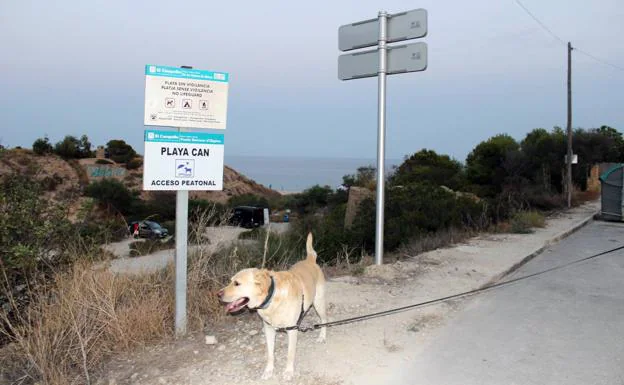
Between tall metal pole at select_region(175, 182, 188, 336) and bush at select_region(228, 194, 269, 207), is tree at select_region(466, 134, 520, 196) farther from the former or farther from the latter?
tall metal pole at select_region(175, 182, 188, 336)

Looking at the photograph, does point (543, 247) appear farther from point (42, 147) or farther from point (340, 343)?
point (42, 147)

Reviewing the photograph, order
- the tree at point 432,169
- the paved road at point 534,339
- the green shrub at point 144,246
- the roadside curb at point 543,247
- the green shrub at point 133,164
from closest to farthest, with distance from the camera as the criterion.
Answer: the paved road at point 534,339 → the roadside curb at point 543,247 → the green shrub at point 144,246 → the tree at point 432,169 → the green shrub at point 133,164

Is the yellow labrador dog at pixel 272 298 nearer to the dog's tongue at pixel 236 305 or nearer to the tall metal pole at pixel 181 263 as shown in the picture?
the dog's tongue at pixel 236 305

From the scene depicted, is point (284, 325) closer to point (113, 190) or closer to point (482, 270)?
point (482, 270)

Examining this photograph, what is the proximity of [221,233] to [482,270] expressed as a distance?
437 cm

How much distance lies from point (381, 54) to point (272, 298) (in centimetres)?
507

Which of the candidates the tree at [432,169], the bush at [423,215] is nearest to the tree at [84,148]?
the tree at [432,169]

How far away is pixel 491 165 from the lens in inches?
1505

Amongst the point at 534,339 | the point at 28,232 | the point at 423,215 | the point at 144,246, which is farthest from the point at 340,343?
the point at 144,246

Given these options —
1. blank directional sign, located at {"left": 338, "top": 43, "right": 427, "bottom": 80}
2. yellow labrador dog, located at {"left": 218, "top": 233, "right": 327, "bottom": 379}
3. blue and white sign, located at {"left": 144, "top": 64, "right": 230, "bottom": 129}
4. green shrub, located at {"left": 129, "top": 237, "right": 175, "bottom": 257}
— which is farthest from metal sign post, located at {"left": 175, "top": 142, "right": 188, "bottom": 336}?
blank directional sign, located at {"left": 338, "top": 43, "right": 427, "bottom": 80}

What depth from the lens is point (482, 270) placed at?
324 inches

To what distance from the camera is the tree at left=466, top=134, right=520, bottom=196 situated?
34.8 m

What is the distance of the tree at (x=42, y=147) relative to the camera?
6042 cm

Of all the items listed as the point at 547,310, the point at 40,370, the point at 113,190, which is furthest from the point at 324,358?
the point at 113,190
